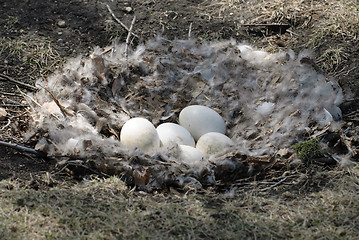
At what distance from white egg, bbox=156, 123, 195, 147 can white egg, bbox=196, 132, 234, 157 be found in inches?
3.4

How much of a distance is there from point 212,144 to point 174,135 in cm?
29

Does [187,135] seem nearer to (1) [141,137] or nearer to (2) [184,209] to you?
(1) [141,137]

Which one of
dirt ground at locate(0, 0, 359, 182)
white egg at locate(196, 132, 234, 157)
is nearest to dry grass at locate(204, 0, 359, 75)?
dirt ground at locate(0, 0, 359, 182)

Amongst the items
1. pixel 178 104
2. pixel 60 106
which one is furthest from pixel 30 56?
pixel 178 104

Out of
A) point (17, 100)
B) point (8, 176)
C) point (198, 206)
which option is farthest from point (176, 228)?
point (17, 100)

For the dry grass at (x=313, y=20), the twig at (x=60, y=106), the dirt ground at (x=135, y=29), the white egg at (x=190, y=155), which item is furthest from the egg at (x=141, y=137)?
the dry grass at (x=313, y=20)

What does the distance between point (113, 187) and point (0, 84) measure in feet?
6.35

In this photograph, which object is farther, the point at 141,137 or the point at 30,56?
the point at 30,56

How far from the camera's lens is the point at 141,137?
3.80m

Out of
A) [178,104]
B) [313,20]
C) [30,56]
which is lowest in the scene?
[30,56]

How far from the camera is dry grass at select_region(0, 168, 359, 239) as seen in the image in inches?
116

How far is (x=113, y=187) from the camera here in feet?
11.3

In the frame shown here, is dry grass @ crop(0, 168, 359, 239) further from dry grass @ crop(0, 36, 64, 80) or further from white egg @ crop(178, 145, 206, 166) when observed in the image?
dry grass @ crop(0, 36, 64, 80)

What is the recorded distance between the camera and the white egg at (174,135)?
393 cm
